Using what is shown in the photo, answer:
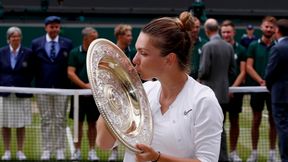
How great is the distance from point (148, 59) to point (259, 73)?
563 cm

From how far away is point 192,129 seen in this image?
93.8 inches

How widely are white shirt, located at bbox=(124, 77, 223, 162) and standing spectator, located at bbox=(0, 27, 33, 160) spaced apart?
5231 mm

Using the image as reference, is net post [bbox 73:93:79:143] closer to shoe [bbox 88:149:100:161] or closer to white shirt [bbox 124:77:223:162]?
shoe [bbox 88:149:100:161]

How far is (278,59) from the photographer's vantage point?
6.44 metres

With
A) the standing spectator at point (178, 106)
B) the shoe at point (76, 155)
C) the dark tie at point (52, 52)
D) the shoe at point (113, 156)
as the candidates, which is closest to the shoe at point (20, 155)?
the shoe at point (76, 155)

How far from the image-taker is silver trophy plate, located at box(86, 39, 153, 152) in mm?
2242

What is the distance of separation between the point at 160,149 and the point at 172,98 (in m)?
0.22

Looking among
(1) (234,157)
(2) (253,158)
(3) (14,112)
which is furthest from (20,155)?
(2) (253,158)

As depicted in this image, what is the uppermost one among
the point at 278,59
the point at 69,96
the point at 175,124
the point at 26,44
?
the point at 175,124

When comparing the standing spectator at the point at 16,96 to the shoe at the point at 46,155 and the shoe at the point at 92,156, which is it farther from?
→ the shoe at the point at 92,156

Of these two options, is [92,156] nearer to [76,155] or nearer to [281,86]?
[76,155]

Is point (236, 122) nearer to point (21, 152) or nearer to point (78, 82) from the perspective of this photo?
point (78, 82)

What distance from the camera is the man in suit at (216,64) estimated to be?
22.1 feet

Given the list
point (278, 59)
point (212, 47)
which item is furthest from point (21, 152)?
point (278, 59)
